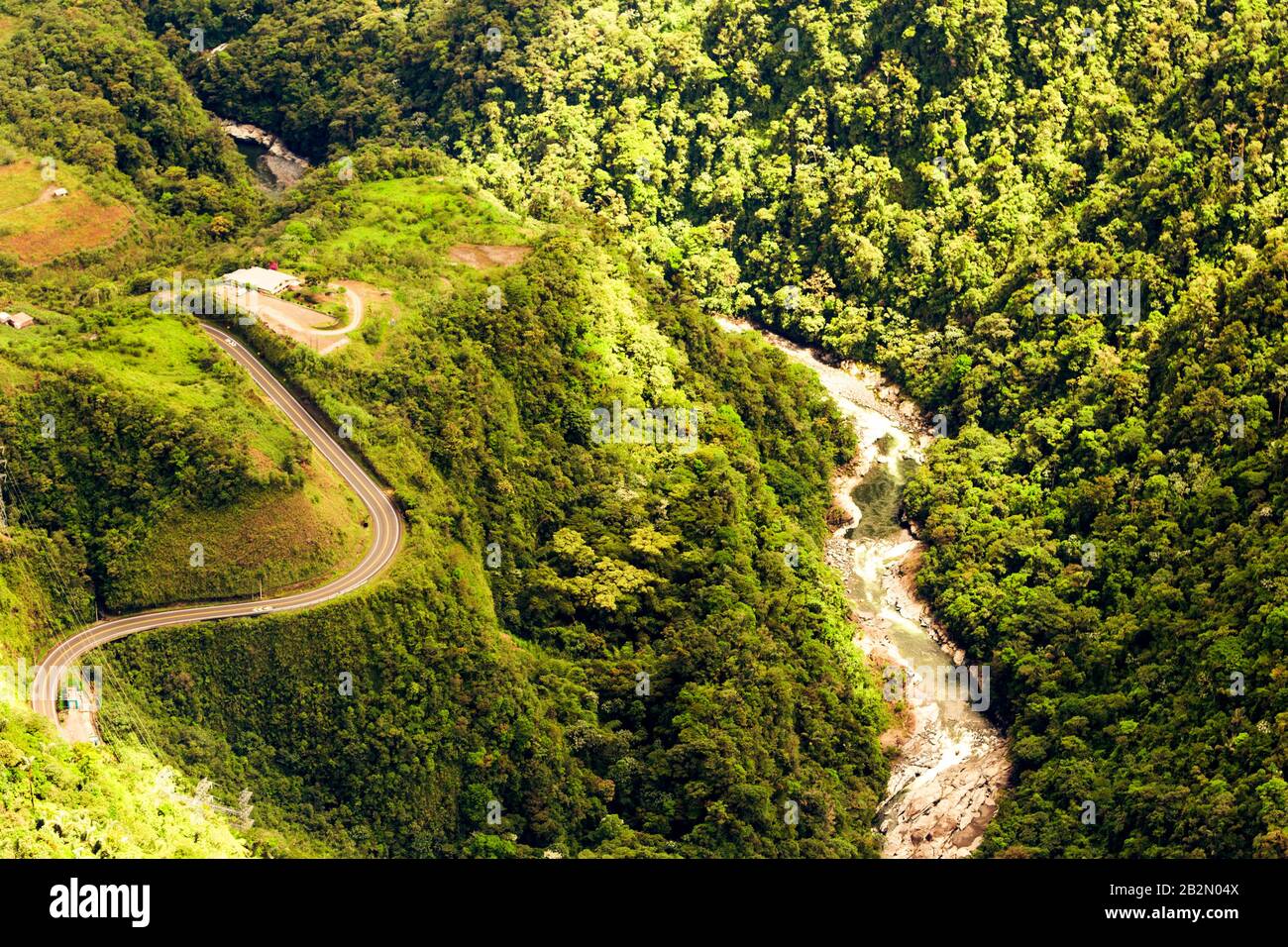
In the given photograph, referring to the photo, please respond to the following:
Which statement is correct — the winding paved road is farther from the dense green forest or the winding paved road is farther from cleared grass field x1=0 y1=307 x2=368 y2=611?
the dense green forest

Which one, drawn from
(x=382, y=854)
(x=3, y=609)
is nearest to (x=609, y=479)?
(x=382, y=854)

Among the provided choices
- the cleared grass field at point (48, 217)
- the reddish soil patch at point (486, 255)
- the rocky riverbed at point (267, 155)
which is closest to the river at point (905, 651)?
the reddish soil patch at point (486, 255)

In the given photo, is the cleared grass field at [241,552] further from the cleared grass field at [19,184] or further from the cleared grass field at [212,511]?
the cleared grass field at [19,184]

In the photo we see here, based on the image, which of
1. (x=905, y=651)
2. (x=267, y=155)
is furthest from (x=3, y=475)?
(x=267, y=155)

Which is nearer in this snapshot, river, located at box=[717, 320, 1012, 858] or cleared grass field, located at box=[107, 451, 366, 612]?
cleared grass field, located at box=[107, 451, 366, 612]

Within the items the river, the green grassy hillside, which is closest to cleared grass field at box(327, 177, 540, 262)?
the green grassy hillside

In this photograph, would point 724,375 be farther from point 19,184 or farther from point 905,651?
point 19,184

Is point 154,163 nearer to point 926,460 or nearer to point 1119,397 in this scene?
point 926,460
